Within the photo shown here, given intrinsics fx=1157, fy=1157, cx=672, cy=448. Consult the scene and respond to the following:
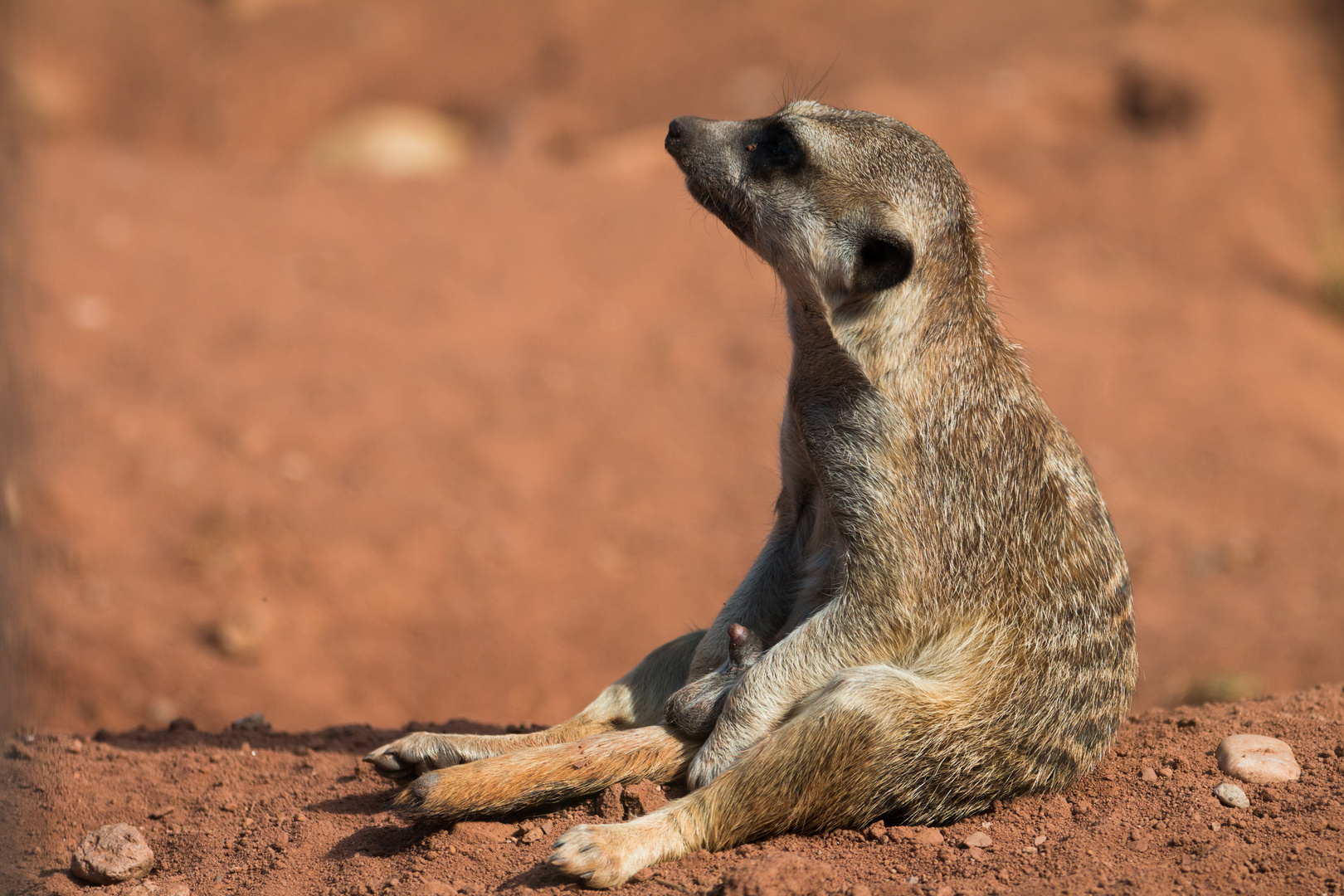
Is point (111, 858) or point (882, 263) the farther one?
point (882, 263)

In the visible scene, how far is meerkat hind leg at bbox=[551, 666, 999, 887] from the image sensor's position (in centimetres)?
260

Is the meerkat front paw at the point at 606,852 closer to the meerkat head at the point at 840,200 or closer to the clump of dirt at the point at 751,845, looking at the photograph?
the clump of dirt at the point at 751,845

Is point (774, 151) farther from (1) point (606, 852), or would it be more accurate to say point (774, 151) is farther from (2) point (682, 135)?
(1) point (606, 852)

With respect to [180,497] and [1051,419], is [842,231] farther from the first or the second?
[180,497]

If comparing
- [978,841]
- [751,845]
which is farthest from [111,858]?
[978,841]

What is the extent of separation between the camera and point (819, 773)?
2623 mm

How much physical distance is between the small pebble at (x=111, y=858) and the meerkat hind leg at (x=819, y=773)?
3.56 feet

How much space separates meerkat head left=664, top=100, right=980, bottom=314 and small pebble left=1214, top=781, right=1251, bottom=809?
1450mm

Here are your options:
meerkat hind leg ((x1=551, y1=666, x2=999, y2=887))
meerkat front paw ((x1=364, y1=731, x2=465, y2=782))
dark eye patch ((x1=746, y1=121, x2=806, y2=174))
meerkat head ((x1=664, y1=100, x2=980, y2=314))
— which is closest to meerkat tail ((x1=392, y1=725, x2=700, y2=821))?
meerkat front paw ((x1=364, y1=731, x2=465, y2=782))

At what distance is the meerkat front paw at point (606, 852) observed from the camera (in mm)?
2477

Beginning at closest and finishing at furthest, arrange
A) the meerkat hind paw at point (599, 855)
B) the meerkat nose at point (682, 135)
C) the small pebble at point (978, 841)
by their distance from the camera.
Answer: the meerkat hind paw at point (599, 855)
the small pebble at point (978, 841)
the meerkat nose at point (682, 135)

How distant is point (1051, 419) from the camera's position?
10.3ft

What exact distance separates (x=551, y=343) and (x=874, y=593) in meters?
6.46

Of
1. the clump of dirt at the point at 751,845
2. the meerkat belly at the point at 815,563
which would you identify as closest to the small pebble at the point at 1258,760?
the clump of dirt at the point at 751,845
